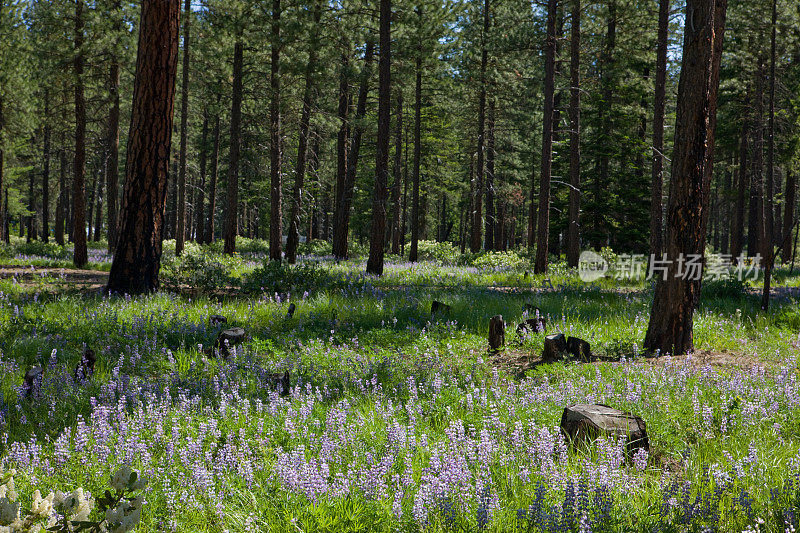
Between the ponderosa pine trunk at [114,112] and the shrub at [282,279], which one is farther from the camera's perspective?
the ponderosa pine trunk at [114,112]

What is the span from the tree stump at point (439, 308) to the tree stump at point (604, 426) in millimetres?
4870

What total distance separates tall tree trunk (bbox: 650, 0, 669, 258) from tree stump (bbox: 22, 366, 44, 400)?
1511cm

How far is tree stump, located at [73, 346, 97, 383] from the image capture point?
5.40 meters

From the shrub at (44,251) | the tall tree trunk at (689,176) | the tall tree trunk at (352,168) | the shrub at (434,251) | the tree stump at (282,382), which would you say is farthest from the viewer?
the shrub at (434,251)

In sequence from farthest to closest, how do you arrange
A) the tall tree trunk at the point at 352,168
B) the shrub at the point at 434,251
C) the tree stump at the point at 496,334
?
1. the shrub at the point at 434,251
2. the tall tree trunk at the point at 352,168
3. the tree stump at the point at 496,334

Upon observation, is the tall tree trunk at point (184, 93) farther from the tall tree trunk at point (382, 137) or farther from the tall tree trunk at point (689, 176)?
the tall tree trunk at point (689, 176)

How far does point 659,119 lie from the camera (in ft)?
52.9

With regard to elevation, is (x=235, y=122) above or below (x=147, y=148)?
above

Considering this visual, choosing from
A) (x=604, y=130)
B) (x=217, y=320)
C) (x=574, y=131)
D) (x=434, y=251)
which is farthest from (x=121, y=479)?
(x=434, y=251)

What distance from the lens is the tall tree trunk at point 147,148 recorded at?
9344 mm

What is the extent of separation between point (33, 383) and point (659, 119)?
1682 cm

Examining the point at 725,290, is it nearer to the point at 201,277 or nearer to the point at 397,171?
the point at 201,277

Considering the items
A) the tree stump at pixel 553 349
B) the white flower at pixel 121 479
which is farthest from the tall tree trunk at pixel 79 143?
the white flower at pixel 121 479

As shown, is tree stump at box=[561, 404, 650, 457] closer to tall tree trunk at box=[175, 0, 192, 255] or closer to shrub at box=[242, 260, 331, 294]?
shrub at box=[242, 260, 331, 294]
